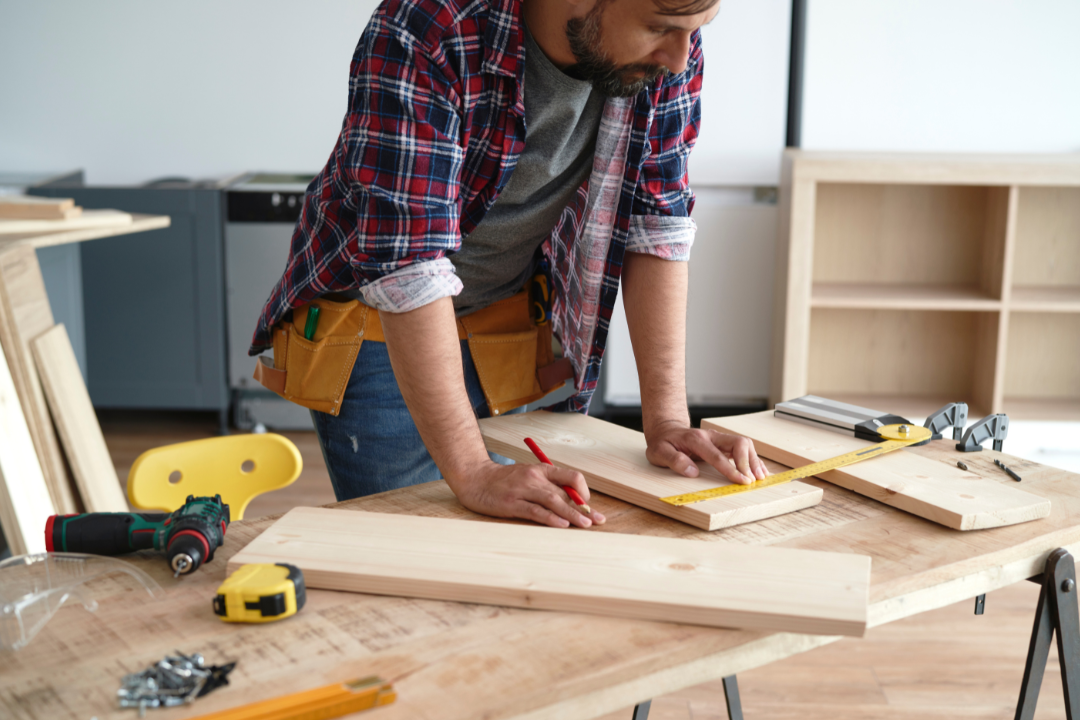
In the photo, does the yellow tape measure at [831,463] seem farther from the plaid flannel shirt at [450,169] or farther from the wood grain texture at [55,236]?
the wood grain texture at [55,236]

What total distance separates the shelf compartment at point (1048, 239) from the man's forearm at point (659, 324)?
2.77 metres

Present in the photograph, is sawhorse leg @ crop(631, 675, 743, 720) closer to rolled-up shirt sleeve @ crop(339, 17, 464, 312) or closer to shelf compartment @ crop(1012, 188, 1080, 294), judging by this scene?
rolled-up shirt sleeve @ crop(339, 17, 464, 312)

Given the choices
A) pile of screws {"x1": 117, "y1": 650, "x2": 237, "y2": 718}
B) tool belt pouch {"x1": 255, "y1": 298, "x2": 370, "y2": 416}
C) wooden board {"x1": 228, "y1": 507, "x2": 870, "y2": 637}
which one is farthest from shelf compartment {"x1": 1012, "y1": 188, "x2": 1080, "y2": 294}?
pile of screws {"x1": 117, "y1": 650, "x2": 237, "y2": 718}

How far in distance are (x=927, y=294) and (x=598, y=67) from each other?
265 centimetres

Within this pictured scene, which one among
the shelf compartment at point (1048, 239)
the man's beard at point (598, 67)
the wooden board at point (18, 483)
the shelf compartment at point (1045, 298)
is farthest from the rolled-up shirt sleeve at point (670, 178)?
the shelf compartment at point (1048, 239)

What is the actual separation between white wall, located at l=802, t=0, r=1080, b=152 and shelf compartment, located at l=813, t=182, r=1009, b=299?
0.96 feet

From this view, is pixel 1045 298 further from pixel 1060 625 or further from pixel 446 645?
pixel 446 645

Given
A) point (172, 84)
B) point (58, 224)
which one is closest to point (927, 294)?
point (58, 224)

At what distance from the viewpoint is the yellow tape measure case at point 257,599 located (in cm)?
71

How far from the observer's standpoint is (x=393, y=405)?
50.8 inches

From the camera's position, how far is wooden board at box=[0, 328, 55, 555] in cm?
182

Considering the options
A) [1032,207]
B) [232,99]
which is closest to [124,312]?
[232,99]

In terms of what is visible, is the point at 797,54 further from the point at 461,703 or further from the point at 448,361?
the point at 461,703

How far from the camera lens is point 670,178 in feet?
3.96
